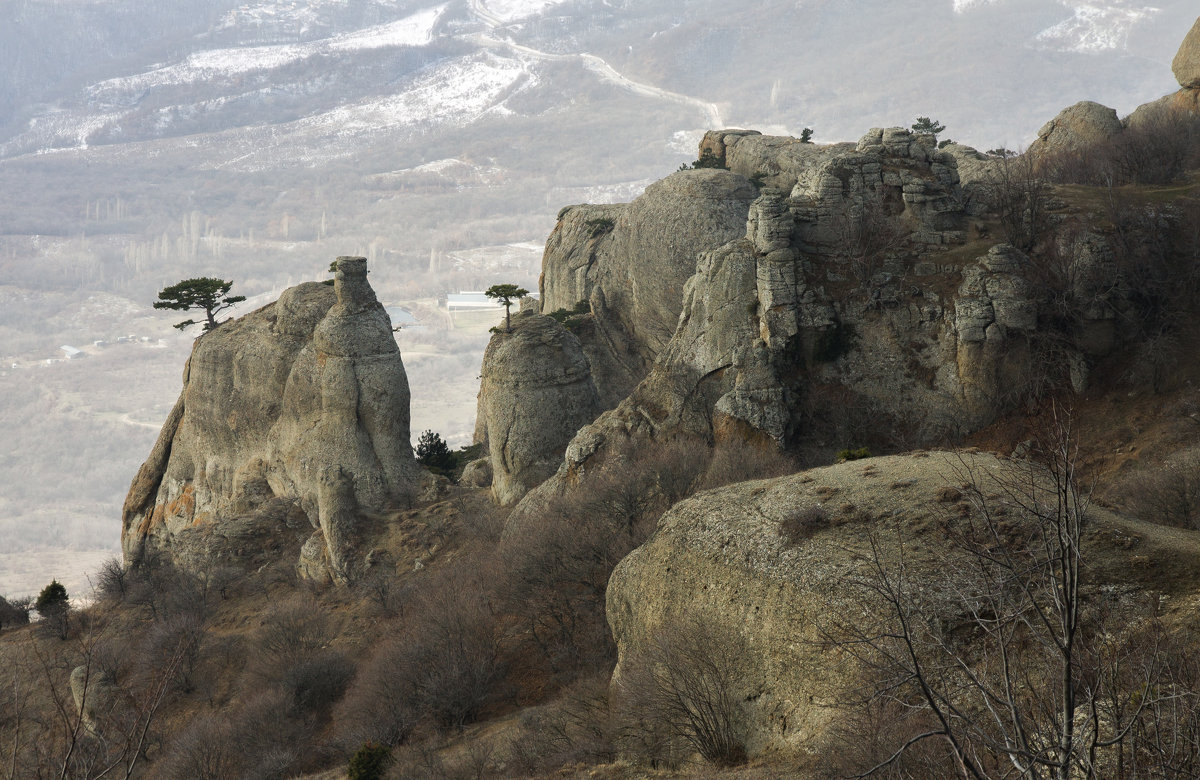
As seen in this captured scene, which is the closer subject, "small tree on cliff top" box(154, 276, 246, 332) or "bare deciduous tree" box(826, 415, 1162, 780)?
"bare deciduous tree" box(826, 415, 1162, 780)

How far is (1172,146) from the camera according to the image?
Answer: 48281 mm

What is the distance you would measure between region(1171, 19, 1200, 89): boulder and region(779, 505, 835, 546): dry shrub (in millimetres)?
51493

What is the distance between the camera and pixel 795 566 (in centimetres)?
2084

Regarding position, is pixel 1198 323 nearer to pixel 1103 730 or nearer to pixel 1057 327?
pixel 1057 327

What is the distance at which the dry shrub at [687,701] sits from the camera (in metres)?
20.7

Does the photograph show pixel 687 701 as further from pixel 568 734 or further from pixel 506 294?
pixel 506 294

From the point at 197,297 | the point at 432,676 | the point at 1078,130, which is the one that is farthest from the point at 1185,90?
the point at 197,297

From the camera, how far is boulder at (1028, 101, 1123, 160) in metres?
58.8

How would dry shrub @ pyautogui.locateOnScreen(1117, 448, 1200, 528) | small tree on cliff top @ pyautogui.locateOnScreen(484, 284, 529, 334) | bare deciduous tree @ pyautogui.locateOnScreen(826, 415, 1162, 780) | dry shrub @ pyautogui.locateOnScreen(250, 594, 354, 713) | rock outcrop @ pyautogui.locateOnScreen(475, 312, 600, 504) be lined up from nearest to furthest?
bare deciduous tree @ pyautogui.locateOnScreen(826, 415, 1162, 780), dry shrub @ pyautogui.locateOnScreen(1117, 448, 1200, 528), dry shrub @ pyautogui.locateOnScreen(250, 594, 354, 713), rock outcrop @ pyautogui.locateOnScreen(475, 312, 600, 504), small tree on cliff top @ pyautogui.locateOnScreen(484, 284, 529, 334)

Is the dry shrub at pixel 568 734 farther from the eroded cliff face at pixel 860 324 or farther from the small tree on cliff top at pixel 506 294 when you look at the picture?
the small tree on cliff top at pixel 506 294

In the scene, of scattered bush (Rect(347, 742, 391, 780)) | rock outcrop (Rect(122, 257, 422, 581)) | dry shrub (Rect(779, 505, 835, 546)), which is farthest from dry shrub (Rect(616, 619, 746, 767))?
rock outcrop (Rect(122, 257, 422, 581))

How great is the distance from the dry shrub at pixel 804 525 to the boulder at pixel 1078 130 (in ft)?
143

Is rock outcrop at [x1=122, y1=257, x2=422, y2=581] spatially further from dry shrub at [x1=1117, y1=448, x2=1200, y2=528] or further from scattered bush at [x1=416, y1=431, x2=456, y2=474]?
dry shrub at [x1=1117, y1=448, x2=1200, y2=528]

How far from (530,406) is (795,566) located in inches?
954
